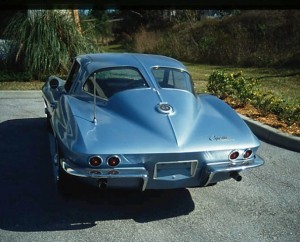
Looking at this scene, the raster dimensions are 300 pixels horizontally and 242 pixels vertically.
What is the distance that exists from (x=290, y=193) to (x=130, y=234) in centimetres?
192

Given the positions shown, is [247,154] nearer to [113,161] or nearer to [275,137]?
[113,161]

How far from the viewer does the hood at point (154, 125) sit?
11.6ft

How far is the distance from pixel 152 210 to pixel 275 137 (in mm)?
2959

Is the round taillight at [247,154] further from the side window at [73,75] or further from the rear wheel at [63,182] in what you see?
the side window at [73,75]

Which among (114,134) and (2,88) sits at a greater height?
(114,134)

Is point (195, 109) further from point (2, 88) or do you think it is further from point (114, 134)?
point (2, 88)

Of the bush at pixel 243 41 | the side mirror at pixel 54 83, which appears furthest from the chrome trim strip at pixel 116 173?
the bush at pixel 243 41

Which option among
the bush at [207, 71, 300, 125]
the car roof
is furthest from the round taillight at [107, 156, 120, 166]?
the bush at [207, 71, 300, 125]

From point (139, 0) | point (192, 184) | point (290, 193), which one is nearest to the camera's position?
point (192, 184)

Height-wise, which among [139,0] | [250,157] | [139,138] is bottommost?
[139,0]

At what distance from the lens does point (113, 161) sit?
345cm

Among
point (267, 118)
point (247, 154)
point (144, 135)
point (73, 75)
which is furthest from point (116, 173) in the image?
point (267, 118)

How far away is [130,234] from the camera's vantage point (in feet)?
11.6

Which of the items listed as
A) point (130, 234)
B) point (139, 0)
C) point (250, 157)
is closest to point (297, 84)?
point (250, 157)
